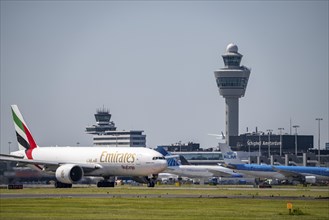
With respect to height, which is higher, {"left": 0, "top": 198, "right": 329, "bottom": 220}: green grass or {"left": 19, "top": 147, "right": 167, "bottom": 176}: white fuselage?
{"left": 19, "top": 147, "right": 167, "bottom": 176}: white fuselage

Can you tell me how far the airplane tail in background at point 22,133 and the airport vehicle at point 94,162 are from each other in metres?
0.50

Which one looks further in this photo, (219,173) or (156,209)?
(219,173)

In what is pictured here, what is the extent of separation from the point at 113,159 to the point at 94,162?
11.9 ft

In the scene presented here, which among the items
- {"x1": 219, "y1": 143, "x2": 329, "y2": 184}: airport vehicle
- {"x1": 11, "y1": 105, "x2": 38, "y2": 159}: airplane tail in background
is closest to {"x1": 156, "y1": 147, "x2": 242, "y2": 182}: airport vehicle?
{"x1": 219, "y1": 143, "x2": 329, "y2": 184}: airport vehicle

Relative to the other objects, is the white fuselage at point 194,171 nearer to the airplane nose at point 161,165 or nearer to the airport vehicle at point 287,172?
the airport vehicle at point 287,172

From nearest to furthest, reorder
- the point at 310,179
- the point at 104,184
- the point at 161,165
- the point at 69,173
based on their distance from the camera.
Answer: the point at 69,173 → the point at 161,165 → the point at 104,184 → the point at 310,179

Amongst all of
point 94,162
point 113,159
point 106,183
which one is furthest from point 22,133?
point 113,159

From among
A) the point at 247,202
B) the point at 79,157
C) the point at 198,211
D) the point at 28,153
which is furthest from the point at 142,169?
the point at 198,211

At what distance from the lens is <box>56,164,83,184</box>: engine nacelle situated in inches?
4441

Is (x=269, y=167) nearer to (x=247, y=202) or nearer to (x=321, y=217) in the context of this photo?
(x=247, y=202)

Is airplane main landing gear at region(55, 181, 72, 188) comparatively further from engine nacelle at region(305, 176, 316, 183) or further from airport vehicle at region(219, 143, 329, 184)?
engine nacelle at region(305, 176, 316, 183)

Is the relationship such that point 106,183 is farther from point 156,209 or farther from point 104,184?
point 156,209

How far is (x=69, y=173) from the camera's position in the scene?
370ft

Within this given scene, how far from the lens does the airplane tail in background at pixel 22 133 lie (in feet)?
419
